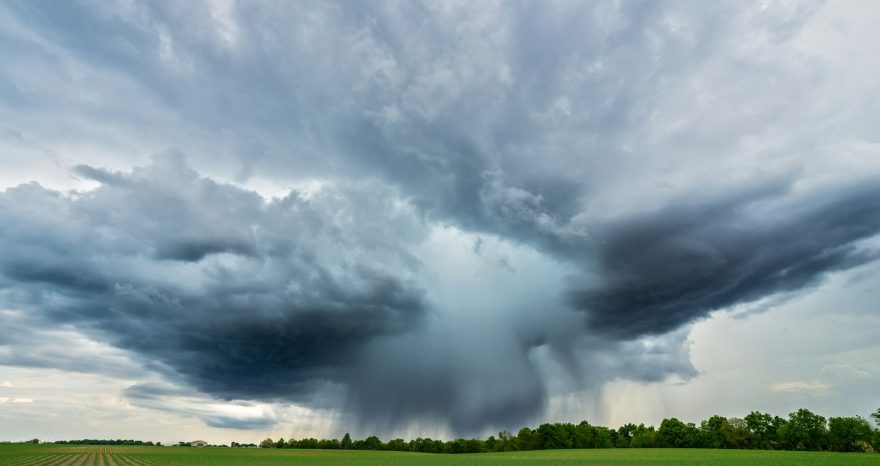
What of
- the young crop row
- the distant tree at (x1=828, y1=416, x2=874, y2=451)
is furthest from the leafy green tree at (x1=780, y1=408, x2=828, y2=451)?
the young crop row

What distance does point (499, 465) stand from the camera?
341 ft

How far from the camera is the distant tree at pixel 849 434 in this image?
556ft

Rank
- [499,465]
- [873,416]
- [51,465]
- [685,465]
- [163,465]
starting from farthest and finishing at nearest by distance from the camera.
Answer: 1. [873,416]
2. [499,465]
3. [163,465]
4. [51,465]
5. [685,465]

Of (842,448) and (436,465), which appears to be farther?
(842,448)

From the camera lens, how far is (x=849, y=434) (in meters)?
174

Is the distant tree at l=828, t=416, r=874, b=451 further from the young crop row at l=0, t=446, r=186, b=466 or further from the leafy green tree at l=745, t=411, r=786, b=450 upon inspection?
the young crop row at l=0, t=446, r=186, b=466

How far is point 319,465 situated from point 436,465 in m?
25.3

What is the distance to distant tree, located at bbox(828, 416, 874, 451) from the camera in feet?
556

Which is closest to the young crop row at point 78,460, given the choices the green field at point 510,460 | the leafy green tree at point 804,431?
the green field at point 510,460

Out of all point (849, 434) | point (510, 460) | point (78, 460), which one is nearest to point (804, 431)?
point (849, 434)

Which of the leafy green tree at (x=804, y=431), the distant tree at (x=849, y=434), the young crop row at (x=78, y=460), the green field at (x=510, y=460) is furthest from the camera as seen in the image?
the leafy green tree at (x=804, y=431)

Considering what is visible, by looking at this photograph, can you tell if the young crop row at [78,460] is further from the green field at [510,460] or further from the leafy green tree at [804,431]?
the leafy green tree at [804,431]

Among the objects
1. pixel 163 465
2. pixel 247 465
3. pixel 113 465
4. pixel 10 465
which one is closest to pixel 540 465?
pixel 247 465

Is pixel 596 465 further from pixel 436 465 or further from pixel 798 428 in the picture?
pixel 798 428
